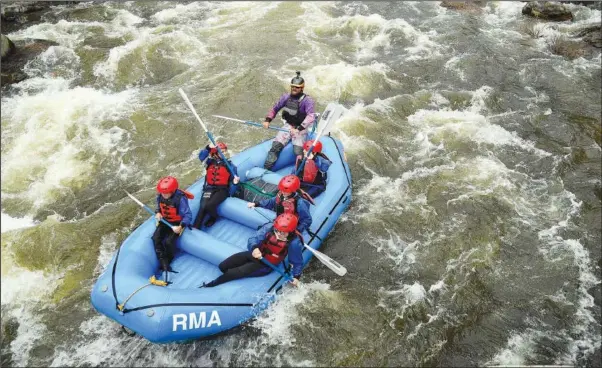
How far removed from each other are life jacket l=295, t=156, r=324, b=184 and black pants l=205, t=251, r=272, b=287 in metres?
1.54

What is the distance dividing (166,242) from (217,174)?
107 centimetres

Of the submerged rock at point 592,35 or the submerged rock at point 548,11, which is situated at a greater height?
the submerged rock at point 548,11

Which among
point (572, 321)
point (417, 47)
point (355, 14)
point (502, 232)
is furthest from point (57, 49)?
point (572, 321)

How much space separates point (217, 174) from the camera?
565cm

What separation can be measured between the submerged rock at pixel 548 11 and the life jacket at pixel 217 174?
37.6 ft

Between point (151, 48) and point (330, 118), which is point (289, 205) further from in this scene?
point (151, 48)

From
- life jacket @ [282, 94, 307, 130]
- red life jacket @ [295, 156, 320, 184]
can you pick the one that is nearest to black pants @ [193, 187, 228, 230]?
red life jacket @ [295, 156, 320, 184]

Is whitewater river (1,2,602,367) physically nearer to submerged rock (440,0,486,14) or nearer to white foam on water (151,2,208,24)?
white foam on water (151,2,208,24)

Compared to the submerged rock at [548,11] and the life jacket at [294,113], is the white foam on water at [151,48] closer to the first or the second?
the life jacket at [294,113]

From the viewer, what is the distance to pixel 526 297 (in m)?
5.66

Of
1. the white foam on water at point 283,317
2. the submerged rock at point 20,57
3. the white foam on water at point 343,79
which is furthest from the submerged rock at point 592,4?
the submerged rock at point 20,57

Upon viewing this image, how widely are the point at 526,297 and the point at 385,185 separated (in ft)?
8.56

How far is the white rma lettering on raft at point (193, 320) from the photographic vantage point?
4.34 m

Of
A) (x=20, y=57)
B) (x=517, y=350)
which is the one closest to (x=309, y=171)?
(x=517, y=350)
